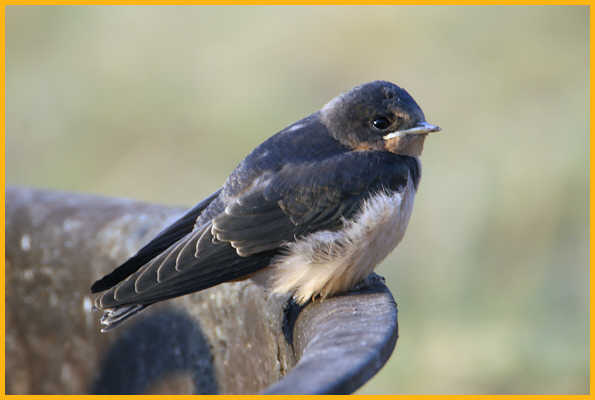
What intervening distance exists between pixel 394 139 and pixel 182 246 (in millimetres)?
822

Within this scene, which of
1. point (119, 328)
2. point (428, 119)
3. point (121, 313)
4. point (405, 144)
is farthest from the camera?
point (428, 119)

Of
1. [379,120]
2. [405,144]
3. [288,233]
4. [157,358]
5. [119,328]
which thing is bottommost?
[157,358]

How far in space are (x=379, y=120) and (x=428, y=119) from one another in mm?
3148

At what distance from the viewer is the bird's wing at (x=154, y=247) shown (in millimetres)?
2660

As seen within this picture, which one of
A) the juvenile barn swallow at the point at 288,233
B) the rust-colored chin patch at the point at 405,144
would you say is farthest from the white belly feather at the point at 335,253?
the rust-colored chin patch at the point at 405,144

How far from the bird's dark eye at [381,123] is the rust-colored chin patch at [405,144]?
0.06m

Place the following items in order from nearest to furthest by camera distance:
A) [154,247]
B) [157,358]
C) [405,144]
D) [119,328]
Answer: [154,247], [405,144], [157,358], [119,328]

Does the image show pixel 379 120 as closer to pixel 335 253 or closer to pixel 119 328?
pixel 335 253

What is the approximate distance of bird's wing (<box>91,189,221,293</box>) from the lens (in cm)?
266

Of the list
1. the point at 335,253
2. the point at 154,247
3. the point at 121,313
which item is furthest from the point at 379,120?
the point at 121,313

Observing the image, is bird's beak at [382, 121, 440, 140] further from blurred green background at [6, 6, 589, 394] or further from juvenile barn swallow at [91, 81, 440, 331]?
blurred green background at [6, 6, 589, 394]

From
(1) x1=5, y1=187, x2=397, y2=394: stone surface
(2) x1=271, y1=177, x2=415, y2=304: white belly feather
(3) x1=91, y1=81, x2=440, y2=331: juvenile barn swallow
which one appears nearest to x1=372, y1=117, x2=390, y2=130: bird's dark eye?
(3) x1=91, y1=81, x2=440, y2=331: juvenile barn swallow

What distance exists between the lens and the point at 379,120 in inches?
115

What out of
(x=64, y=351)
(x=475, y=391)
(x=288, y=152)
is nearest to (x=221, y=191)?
(x=288, y=152)
